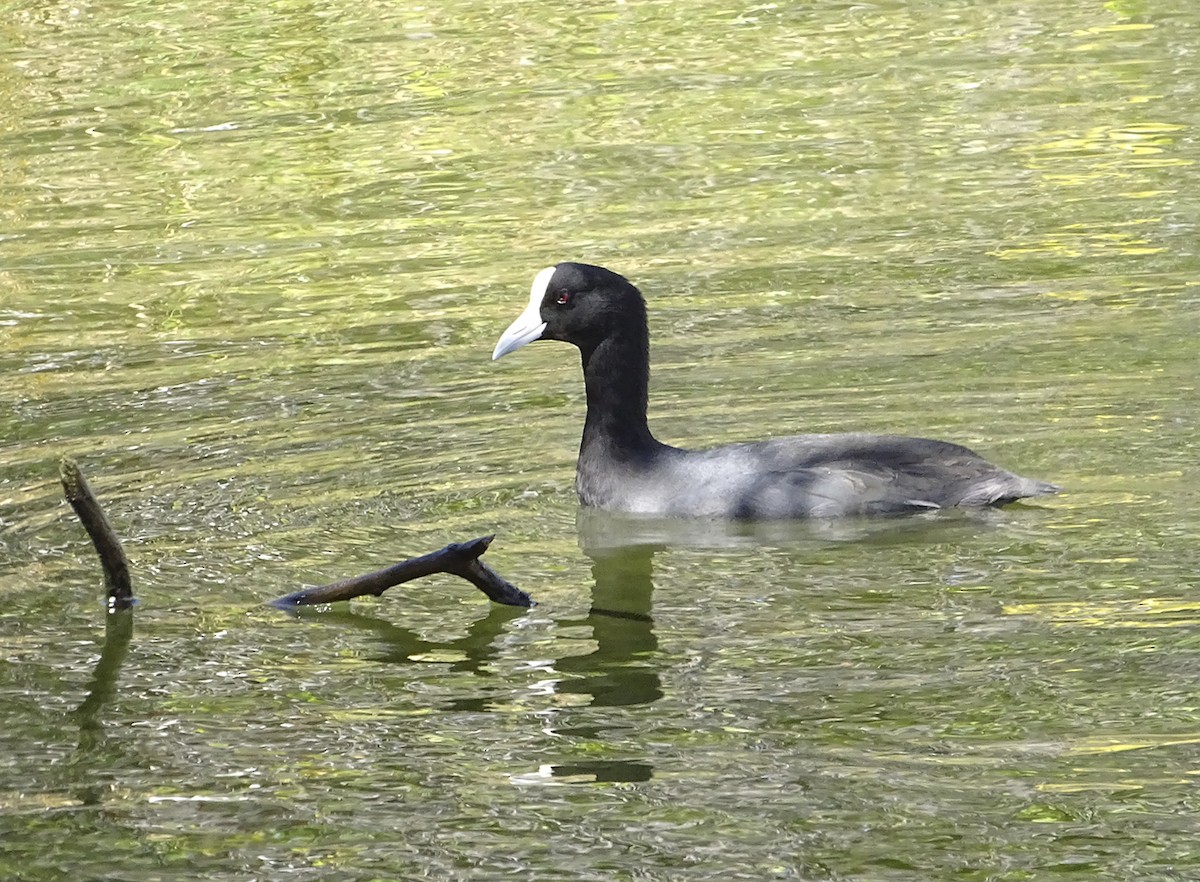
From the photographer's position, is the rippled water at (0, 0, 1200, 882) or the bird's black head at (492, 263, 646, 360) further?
the bird's black head at (492, 263, 646, 360)

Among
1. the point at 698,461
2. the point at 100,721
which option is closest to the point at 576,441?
the point at 698,461

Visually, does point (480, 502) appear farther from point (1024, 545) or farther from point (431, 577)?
point (1024, 545)

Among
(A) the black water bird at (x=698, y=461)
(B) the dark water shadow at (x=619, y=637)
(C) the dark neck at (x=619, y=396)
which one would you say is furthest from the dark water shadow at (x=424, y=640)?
(C) the dark neck at (x=619, y=396)

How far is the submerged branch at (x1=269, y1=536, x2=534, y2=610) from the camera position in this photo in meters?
6.07

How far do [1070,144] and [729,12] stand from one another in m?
5.19

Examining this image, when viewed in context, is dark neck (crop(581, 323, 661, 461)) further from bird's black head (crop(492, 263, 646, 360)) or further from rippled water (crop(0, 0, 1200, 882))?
rippled water (crop(0, 0, 1200, 882))

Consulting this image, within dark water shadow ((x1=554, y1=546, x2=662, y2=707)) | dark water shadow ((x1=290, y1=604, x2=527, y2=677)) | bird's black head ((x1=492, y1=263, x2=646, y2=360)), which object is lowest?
dark water shadow ((x1=554, y1=546, x2=662, y2=707))

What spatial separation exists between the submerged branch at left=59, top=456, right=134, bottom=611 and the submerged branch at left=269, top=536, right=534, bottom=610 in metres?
0.47

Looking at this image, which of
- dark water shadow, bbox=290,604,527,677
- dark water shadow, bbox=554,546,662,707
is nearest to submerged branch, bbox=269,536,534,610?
dark water shadow, bbox=290,604,527,677

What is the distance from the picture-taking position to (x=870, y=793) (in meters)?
5.04

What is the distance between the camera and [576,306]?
26.2 ft

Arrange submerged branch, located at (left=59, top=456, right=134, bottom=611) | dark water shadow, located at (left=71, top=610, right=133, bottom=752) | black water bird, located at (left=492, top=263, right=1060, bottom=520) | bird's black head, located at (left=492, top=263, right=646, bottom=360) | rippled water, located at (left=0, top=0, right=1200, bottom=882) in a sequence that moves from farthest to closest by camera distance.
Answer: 1. bird's black head, located at (left=492, top=263, right=646, bottom=360)
2. black water bird, located at (left=492, top=263, right=1060, bottom=520)
3. submerged branch, located at (left=59, top=456, right=134, bottom=611)
4. dark water shadow, located at (left=71, top=610, right=133, bottom=752)
5. rippled water, located at (left=0, top=0, right=1200, bottom=882)

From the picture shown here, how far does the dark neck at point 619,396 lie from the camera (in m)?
7.83

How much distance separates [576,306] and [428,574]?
1.90 metres
